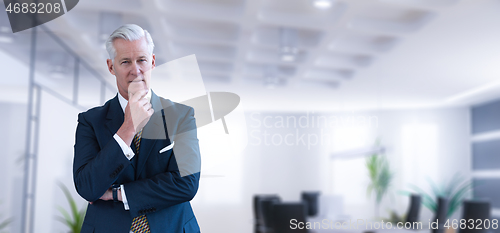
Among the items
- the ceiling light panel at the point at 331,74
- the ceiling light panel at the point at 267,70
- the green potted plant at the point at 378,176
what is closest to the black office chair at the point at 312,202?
the green potted plant at the point at 378,176

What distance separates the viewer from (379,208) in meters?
7.93

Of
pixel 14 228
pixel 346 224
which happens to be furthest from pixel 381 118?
pixel 14 228

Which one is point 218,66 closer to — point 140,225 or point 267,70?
point 267,70

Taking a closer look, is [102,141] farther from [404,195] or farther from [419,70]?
[404,195]

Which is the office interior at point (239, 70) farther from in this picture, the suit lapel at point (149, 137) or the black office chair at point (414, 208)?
the black office chair at point (414, 208)

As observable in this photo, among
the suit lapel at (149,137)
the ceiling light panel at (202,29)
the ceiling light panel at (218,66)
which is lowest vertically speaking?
the suit lapel at (149,137)

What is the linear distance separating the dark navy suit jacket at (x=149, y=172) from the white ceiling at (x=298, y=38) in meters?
1.04

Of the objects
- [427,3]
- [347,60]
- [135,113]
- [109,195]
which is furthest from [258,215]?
[135,113]

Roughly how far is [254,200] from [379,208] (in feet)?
9.29

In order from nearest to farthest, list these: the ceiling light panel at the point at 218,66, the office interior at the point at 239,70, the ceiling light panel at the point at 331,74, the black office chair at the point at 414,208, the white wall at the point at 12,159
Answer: the office interior at the point at 239,70, the white wall at the point at 12,159, the ceiling light panel at the point at 218,66, the ceiling light panel at the point at 331,74, the black office chair at the point at 414,208

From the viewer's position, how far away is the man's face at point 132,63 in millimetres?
1250

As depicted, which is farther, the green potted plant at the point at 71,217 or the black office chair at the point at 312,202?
the black office chair at the point at 312,202

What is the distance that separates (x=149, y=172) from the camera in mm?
1259

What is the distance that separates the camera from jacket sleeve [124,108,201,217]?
1.17 m
